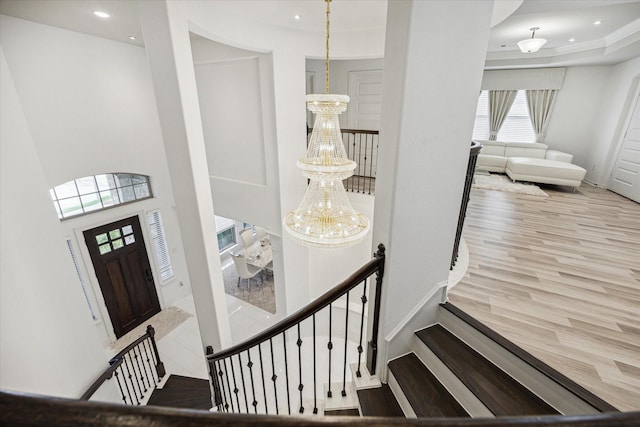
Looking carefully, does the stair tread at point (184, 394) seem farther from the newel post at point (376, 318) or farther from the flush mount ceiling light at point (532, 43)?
the flush mount ceiling light at point (532, 43)

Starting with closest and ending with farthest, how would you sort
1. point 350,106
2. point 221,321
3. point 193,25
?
1. point 193,25
2. point 221,321
3. point 350,106

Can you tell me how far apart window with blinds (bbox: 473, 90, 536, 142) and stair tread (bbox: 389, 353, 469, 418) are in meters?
7.89

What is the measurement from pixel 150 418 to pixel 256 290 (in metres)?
6.90

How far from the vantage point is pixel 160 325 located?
5746mm

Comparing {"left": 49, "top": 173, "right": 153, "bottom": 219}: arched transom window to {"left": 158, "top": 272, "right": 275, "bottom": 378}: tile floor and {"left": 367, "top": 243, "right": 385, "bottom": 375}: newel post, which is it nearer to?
{"left": 158, "top": 272, "right": 275, "bottom": 378}: tile floor

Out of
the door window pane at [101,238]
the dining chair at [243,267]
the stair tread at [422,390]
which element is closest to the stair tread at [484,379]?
the stair tread at [422,390]

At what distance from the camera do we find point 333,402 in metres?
1.92

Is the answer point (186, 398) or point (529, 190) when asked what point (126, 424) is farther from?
point (529, 190)

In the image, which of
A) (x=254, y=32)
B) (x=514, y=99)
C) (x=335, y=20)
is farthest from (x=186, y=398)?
(x=514, y=99)

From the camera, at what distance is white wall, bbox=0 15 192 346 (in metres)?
3.82

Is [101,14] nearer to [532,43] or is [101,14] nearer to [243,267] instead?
[243,267]

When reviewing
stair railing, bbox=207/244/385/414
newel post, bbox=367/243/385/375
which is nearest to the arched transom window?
stair railing, bbox=207/244/385/414

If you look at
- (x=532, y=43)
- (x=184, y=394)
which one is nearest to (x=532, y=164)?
(x=532, y=43)

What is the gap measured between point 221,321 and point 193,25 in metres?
3.46
